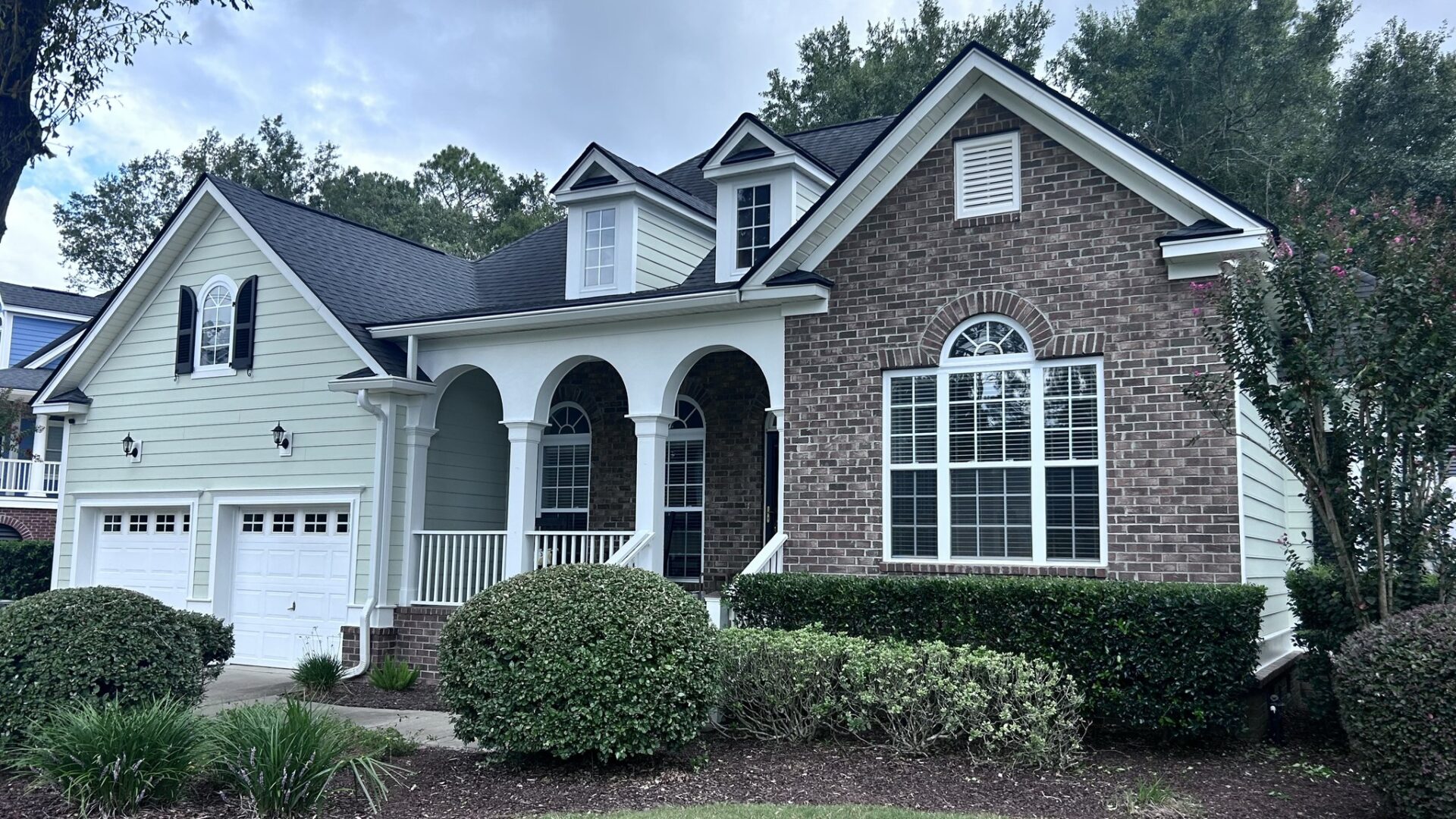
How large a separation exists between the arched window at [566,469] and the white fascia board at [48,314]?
2330cm

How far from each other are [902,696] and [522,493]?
22.6 ft

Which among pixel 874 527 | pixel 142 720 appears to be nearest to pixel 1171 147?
pixel 874 527

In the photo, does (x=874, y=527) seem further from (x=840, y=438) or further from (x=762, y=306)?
(x=762, y=306)

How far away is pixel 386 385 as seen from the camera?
47.3 feet

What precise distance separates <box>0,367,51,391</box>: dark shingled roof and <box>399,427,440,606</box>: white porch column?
1742cm

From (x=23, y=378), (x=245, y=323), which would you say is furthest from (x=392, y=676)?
(x=23, y=378)

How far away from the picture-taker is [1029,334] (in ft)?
36.4

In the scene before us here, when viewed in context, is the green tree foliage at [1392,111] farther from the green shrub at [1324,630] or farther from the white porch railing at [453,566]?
the white porch railing at [453,566]

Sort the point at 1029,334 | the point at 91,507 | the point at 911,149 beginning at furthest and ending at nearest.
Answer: the point at 91,507 < the point at 911,149 < the point at 1029,334

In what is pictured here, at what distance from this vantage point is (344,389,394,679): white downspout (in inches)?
566

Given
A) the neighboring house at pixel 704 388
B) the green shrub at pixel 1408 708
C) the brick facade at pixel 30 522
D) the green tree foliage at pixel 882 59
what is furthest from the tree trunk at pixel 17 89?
the green tree foliage at pixel 882 59

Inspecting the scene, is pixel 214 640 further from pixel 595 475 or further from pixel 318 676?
pixel 595 475

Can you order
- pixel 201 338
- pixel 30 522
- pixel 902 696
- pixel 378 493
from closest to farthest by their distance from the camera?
pixel 902 696 < pixel 378 493 < pixel 201 338 < pixel 30 522

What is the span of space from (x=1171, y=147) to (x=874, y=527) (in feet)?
79.4
